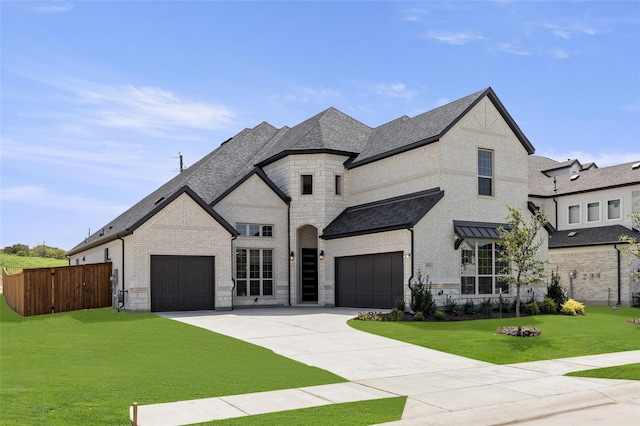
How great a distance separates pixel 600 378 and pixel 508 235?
9.76 meters

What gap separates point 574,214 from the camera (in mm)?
38812

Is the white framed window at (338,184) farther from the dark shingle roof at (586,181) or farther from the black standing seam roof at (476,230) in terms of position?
the dark shingle roof at (586,181)

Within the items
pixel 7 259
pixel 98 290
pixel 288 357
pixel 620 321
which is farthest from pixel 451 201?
pixel 7 259

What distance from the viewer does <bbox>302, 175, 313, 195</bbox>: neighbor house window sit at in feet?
105

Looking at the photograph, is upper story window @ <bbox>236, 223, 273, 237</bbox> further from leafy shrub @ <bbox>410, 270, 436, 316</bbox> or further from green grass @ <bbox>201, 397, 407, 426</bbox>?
green grass @ <bbox>201, 397, 407, 426</bbox>

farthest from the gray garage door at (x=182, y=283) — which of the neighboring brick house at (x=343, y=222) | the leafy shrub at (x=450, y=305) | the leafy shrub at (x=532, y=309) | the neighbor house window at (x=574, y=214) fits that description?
the neighbor house window at (x=574, y=214)

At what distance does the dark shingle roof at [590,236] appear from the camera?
34.0 m

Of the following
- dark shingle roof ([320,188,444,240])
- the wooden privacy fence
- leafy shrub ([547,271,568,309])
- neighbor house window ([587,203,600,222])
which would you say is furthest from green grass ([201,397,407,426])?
neighbor house window ([587,203,600,222])

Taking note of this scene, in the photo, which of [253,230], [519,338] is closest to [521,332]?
[519,338]

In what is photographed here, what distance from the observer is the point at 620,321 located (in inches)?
917

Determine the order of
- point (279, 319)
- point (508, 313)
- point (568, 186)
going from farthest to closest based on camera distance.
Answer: point (568, 186), point (508, 313), point (279, 319)

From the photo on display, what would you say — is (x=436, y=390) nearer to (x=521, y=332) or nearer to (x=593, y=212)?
(x=521, y=332)

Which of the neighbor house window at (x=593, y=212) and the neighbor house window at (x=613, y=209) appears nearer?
the neighbor house window at (x=613, y=209)

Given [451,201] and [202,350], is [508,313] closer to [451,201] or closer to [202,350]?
[451,201]
